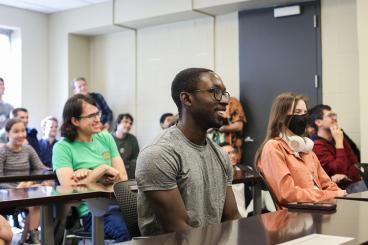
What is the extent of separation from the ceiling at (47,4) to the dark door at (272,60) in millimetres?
2204

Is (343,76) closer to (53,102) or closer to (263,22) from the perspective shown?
(263,22)

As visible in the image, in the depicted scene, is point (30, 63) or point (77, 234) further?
point (30, 63)

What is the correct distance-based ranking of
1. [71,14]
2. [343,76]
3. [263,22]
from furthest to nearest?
[71,14]
[263,22]
[343,76]

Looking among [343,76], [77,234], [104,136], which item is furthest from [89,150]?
[343,76]

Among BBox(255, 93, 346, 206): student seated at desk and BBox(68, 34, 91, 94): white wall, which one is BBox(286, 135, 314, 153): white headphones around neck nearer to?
BBox(255, 93, 346, 206): student seated at desk

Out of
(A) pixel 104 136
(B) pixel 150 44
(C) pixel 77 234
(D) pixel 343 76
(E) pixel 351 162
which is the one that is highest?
(B) pixel 150 44

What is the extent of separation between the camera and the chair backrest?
191cm

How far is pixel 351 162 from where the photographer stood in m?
4.50

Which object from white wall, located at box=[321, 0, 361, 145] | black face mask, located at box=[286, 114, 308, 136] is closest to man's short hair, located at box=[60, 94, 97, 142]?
black face mask, located at box=[286, 114, 308, 136]

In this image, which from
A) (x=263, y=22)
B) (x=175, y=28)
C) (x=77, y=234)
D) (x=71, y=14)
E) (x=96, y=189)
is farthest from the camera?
(x=71, y=14)

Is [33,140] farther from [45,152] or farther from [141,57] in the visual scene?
[141,57]

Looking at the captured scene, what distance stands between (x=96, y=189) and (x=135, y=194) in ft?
2.20

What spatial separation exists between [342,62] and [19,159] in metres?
3.23

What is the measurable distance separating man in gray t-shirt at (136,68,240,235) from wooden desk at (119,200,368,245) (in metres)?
0.20
